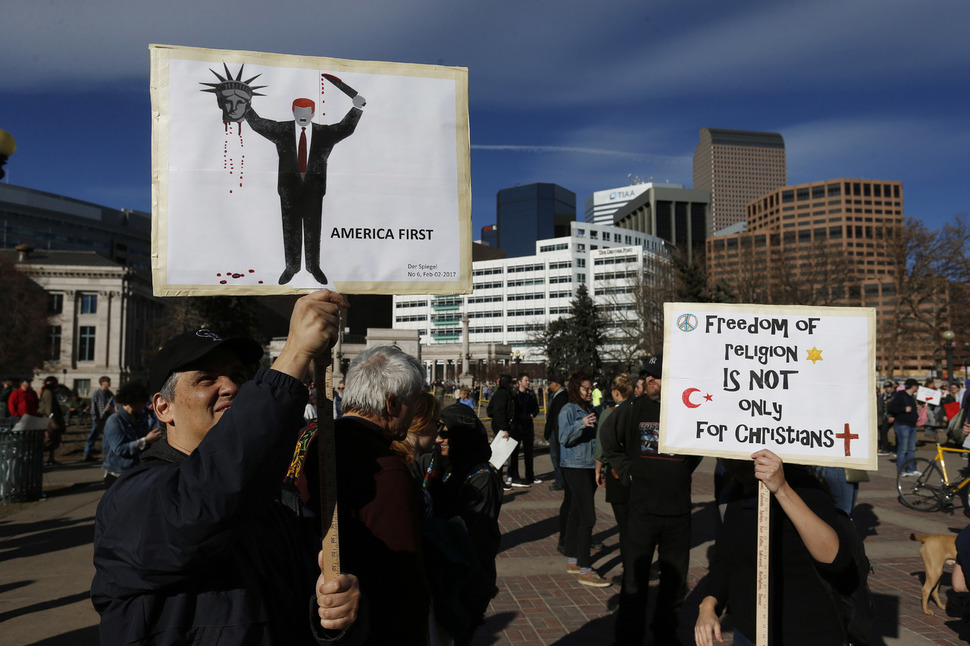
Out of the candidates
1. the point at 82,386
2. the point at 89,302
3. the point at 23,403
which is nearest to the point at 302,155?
the point at 23,403

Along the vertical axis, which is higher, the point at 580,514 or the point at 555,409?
the point at 555,409

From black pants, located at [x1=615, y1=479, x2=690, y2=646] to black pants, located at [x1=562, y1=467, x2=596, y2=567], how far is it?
182 centimetres

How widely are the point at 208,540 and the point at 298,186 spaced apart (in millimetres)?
1211

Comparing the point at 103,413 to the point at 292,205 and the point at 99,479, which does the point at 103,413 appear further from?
the point at 292,205

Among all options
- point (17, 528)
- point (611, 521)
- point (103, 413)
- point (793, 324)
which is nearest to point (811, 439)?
point (793, 324)

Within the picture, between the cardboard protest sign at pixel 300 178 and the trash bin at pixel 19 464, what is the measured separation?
11591 mm

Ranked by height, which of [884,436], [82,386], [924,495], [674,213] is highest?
[674,213]

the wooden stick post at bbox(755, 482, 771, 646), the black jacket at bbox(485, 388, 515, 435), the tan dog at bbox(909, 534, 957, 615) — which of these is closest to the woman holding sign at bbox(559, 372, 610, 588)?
the tan dog at bbox(909, 534, 957, 615)

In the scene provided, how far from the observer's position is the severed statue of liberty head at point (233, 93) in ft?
7.25

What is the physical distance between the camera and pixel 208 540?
1.45 meters

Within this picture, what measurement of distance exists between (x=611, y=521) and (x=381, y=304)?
122659mm

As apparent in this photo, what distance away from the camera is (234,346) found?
79.7 inches

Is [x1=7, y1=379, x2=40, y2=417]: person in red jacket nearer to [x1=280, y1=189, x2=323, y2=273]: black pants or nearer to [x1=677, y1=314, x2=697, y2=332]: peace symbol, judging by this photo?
[x1=280, y1=189, x2=323, y2=273]: black pants

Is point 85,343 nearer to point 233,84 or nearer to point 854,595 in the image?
point 233,84
